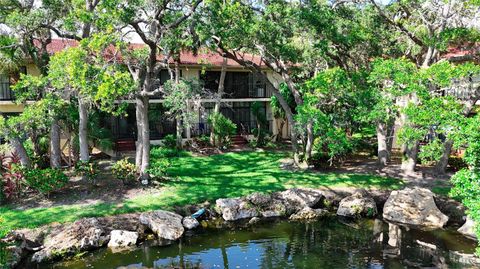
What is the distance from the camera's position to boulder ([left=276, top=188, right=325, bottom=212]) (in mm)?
17203

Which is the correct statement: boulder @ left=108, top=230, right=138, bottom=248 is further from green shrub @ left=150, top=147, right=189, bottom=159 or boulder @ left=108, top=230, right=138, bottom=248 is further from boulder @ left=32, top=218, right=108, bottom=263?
green shrub @ left=150, top=147, right=189, bottom=159

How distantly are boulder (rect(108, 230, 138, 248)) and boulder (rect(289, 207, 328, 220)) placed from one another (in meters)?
6.19

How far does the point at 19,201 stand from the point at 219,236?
7.76m

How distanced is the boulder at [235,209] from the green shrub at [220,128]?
958 cm

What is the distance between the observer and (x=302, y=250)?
13.5 meters

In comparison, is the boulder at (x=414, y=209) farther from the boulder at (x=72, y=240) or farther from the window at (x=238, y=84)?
the window at (x=238, y=84)

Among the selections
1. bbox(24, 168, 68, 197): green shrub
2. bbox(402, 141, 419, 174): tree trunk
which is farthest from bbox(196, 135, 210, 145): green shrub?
bbox(402, 141, 419, 174): tree trunk

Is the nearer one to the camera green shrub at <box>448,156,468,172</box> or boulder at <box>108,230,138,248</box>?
boulder at <box>108,230,138,248</box>

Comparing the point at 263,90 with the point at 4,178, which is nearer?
the point at 4,178

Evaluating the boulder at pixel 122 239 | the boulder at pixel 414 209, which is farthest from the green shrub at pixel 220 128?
the boulder at pixel 122 239

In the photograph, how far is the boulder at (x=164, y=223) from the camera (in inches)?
570

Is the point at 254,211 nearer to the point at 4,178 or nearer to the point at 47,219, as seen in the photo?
the point at 47,219

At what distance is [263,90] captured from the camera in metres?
31.5

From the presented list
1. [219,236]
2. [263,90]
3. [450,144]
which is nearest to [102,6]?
[219,236]
